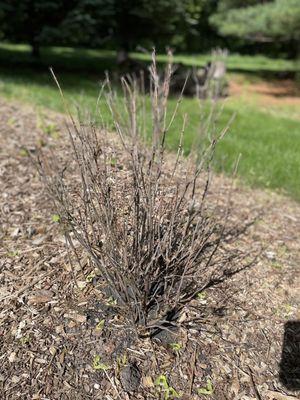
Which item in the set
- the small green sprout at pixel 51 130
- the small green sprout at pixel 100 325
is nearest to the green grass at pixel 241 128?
the small green sprout at pixel 51 130

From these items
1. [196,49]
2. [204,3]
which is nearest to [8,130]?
[204,3]

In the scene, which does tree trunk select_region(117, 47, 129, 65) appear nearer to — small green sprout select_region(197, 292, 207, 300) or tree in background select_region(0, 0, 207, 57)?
tree in background select_region(0, 0, 207, 57)

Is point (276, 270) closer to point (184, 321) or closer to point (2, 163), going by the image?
point (184, 321)

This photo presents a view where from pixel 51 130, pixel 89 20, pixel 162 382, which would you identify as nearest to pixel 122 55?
pixel 89 20

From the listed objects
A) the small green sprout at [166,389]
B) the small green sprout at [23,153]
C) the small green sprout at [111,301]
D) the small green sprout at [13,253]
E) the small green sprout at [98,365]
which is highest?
the small green sprout at [111,301]

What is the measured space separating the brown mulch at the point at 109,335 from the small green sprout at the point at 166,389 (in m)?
0.01

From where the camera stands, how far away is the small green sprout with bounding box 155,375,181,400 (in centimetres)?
232

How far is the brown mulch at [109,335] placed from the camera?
2.35 m

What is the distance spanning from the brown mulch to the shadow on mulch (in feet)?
0.10

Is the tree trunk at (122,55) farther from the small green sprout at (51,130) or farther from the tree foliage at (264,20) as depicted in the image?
the small green sprout at (51,130)

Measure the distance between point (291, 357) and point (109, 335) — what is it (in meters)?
1.07

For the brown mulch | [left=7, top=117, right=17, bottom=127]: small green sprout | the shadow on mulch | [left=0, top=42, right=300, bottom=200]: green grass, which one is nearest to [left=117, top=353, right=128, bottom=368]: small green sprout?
the brown mulch

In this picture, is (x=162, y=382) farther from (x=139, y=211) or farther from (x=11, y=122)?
(x=11, y=122)

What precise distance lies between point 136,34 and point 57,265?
33.2 feet
